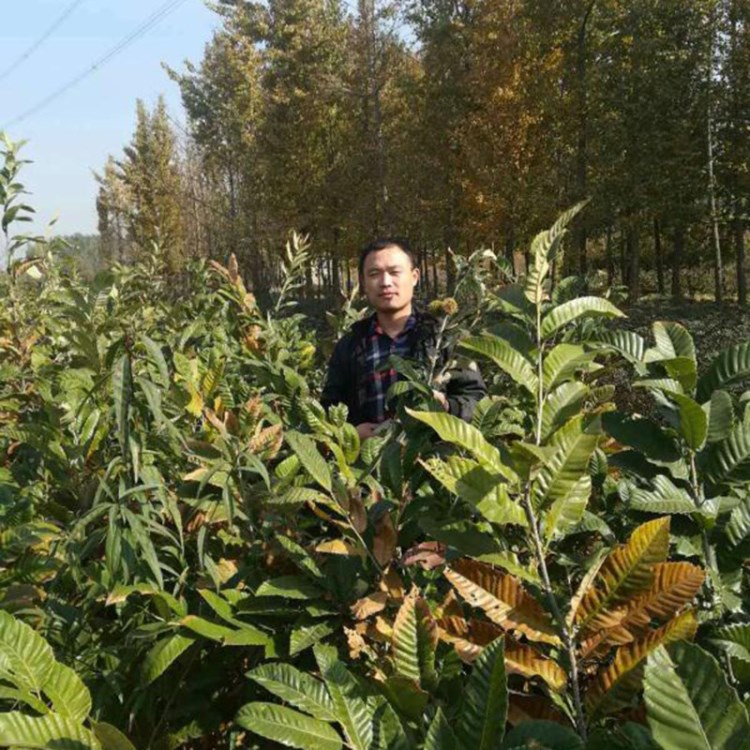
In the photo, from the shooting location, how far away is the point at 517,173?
41.7ft

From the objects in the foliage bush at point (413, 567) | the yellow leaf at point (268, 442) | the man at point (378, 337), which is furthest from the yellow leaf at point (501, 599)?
the man at point (378, 337)

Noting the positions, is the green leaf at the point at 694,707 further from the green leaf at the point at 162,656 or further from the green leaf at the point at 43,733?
the green leaf at the point at 162,656

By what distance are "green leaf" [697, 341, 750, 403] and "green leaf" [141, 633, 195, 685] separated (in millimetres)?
924

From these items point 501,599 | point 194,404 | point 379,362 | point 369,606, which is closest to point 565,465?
point 501,599

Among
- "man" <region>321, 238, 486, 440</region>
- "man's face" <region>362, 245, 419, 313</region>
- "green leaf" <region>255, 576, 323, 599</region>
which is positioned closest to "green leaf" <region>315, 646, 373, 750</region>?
"green leaf" <region>255, 576, 323, 599</region>

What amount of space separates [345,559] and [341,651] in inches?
6.0

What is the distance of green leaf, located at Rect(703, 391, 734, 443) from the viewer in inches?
A: 44.4

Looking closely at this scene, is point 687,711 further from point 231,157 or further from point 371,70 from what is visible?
point 231,157

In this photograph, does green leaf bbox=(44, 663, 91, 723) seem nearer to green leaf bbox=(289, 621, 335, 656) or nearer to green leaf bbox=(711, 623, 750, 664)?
green leaf bbox=(289, 621, 335, 656)

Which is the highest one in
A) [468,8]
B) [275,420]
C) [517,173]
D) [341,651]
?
[468,8]

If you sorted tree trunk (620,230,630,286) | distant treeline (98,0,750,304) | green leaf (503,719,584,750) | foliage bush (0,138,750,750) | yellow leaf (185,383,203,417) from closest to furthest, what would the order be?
green leaf (503,719,584,750) → foliage bush (0,138,750,750) → yellow leaf (185,383,203,417) → distant treeline (98,0,750,304) → tree trunk (620,230,630,286)

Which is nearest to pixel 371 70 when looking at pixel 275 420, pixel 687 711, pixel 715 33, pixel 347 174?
pixel 347 174

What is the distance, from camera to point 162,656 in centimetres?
113

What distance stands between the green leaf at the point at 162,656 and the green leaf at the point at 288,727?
30 cm
